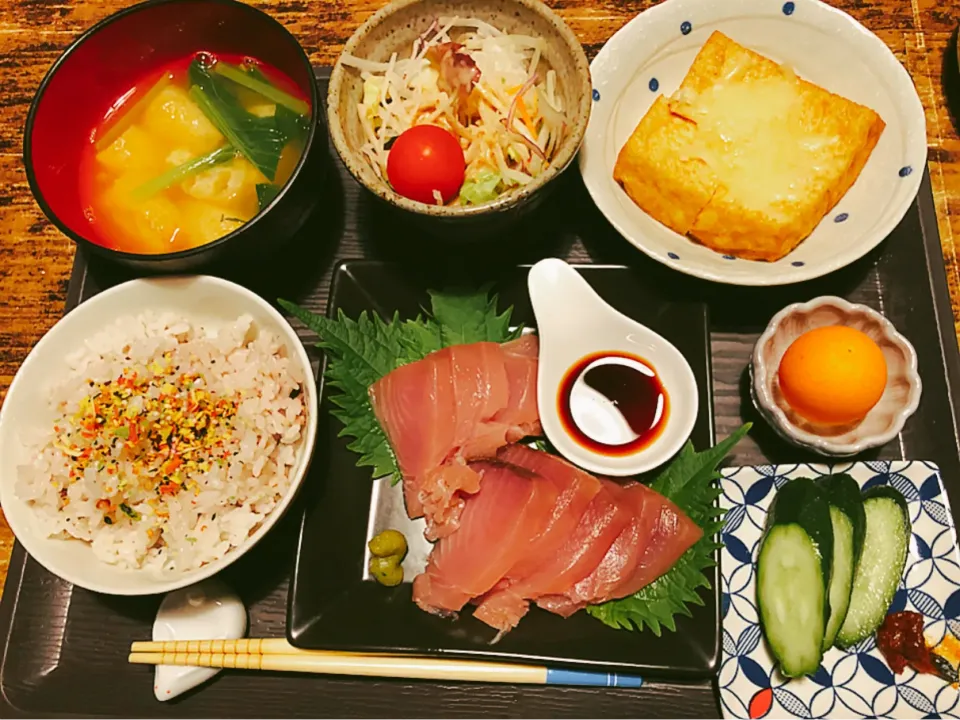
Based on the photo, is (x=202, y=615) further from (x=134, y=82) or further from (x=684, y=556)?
(x=134, y=82)

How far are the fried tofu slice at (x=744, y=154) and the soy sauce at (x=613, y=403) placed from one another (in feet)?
1.37

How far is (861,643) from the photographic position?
1.72 metres

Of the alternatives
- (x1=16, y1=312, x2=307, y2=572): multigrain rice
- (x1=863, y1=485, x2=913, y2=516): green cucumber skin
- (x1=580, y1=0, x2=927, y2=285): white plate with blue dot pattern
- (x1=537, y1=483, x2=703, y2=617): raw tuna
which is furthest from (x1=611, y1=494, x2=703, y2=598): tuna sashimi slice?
(x1=16, y1=312, x2=307, y2=572): multigrain rice

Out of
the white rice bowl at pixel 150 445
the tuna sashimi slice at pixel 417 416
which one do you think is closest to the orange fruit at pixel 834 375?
the tuna sashimi slice at pixel 417 416

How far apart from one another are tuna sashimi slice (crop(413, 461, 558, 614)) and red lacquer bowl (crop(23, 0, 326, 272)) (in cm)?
86

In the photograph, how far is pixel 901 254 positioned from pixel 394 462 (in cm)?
154

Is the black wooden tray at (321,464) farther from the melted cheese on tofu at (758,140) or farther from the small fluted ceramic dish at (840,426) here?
the melted cheese on tofu at (758,140)

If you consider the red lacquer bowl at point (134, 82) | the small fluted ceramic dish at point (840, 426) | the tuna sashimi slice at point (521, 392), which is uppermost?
the red lacquer bowl at point (134, 82)

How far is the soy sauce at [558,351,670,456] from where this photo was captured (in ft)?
6.15

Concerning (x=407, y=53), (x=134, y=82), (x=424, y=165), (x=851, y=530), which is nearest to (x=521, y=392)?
(x=424, y=165)

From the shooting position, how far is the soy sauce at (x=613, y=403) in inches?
73.9

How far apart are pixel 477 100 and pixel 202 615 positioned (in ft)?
4.95

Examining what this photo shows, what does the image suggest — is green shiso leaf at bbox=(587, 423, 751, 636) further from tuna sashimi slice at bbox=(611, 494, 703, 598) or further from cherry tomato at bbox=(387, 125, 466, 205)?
cherry tomato at bbox=(387, 125, 466, 205)

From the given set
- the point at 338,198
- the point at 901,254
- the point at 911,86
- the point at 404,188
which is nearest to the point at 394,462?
the point at 404,188
